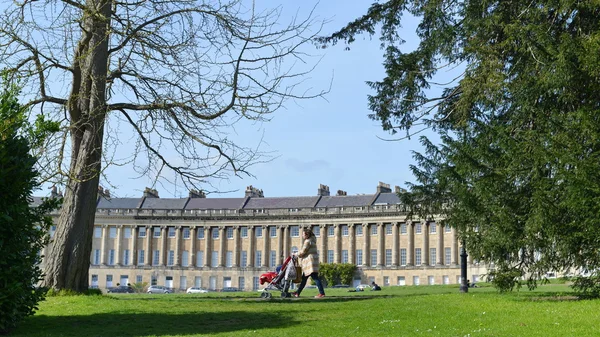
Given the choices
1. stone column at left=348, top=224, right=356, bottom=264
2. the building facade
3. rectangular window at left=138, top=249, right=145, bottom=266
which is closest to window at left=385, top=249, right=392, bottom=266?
the building facade

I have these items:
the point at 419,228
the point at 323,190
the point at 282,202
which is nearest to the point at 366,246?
the point at 419,228

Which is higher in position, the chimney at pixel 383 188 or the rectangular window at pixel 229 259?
the chimney at pixel 383 188

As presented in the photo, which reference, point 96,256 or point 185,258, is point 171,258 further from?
point 96,256

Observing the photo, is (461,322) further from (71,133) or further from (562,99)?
(71,133)

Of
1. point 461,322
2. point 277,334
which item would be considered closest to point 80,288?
point 277,334

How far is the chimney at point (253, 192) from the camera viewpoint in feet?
359

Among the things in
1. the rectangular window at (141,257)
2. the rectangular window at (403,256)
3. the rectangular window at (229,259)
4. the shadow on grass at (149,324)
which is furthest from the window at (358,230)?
the shadow on grass at (149,324)

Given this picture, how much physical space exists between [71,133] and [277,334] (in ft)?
31.4

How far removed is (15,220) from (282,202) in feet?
308

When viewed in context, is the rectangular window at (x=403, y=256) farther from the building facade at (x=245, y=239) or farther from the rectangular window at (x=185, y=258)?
the rectangular window at (x=185, y=258)

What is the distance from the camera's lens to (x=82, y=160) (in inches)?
697

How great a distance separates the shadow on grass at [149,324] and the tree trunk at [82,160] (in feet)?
12.5

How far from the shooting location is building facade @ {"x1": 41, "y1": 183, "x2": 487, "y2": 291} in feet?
317

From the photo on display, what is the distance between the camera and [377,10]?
21781 mm
